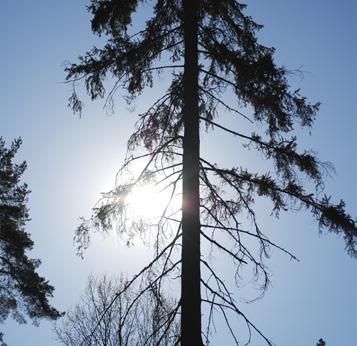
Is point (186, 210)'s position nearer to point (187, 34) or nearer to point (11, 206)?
point (187, 34)

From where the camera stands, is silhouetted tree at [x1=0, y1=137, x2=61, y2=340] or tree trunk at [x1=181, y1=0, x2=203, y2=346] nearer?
tree trunk at [x1=181, y1=0, x2=203, y2=346]

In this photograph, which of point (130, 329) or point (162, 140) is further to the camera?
point (130, 329)

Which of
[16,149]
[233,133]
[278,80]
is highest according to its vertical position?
[16,149]

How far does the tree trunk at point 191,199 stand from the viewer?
523cm

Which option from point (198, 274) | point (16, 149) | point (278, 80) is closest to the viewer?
point (198, 274)

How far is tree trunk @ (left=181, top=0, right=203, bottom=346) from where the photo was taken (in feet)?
17.1

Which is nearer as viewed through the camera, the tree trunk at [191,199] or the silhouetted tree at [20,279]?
the tree trunk at [191,199]

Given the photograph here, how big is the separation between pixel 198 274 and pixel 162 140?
8.68 feet

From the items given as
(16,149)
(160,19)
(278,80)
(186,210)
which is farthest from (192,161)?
(16,149)

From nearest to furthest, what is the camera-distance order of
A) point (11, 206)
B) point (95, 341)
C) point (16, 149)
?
point (95, 341)
point (11, 206)
point (16, 149)

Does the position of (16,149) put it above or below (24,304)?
above

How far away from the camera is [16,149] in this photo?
18078mm

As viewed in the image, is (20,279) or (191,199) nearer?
(191,199)

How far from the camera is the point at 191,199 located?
19.2ft
